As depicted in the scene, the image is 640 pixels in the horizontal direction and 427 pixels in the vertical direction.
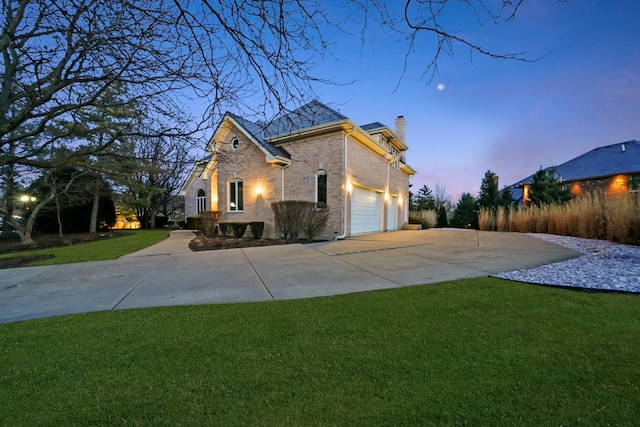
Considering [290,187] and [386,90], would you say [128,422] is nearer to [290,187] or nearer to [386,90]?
[386,90]

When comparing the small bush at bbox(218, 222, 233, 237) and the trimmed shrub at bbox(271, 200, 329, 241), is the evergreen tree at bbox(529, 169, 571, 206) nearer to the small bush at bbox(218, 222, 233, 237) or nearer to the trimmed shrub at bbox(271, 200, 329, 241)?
the trimmed shrub at bbox(271, 200, 329, 241)

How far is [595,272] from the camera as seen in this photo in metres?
4.86

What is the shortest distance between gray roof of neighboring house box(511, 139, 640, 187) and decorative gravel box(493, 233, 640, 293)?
18.5 meters

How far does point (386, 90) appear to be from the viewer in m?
2.83

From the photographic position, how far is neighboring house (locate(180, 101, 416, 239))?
11812 millimetres

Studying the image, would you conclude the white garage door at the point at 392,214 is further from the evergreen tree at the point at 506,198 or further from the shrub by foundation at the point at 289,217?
the shrub by foundation at the point at 289,217

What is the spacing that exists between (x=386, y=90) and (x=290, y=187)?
1045 centimetres

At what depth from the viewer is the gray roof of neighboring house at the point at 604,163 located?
63.2 feet

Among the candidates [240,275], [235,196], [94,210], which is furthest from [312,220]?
[94,210]

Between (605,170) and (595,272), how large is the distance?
74.5 ft

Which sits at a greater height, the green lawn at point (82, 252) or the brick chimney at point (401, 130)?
the brick chimney at point (401, 130)

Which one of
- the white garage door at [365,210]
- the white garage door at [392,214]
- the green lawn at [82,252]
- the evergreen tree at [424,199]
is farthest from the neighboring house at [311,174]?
the evergreen tree at [424,199]

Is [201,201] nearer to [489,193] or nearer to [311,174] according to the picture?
[311,174]

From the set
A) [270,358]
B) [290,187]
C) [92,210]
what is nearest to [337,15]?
[270,358]
